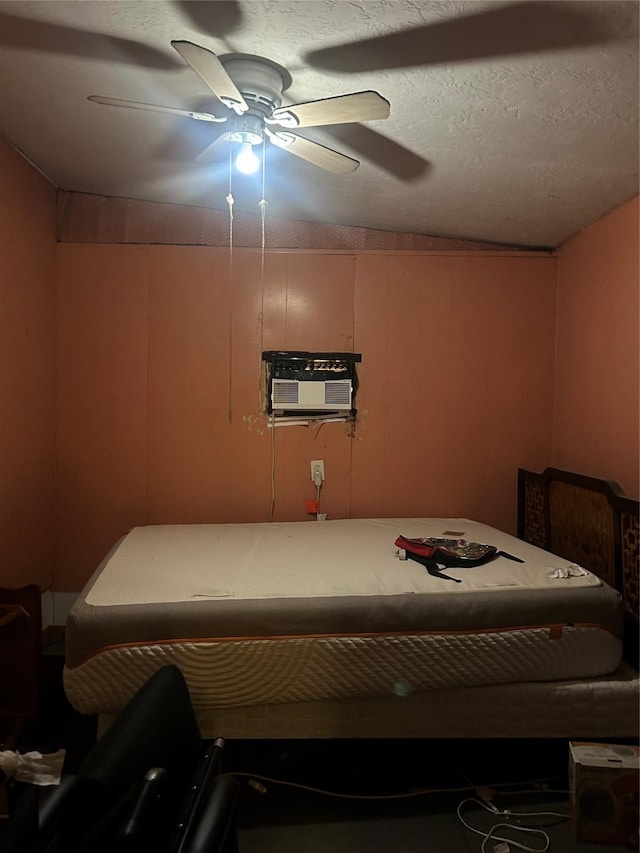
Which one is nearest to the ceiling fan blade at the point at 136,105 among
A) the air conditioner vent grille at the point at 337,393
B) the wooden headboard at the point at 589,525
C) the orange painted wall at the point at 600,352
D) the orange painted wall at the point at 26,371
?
the orange painted wall at the point at 26,371

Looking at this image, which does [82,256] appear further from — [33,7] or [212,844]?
[212,844]

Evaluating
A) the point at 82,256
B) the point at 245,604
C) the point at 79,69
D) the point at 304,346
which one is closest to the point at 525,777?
the point at 245,604

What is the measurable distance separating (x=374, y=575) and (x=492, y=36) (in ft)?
5.96

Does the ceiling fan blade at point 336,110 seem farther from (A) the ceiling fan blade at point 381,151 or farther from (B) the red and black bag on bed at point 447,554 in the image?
(B) the red and black bag on bed at point 447,554

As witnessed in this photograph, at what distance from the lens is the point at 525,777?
6.04 ft

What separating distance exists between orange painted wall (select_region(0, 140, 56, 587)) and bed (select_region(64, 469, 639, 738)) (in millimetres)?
998

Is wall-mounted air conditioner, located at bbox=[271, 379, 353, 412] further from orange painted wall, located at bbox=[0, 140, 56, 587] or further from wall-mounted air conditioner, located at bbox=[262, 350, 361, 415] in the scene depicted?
orange painted wall, located at bbox=[0, 140, 56, 587]

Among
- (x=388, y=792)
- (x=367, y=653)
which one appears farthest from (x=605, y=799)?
(x=367, y=653)

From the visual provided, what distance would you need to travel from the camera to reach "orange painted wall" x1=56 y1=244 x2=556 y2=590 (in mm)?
2928

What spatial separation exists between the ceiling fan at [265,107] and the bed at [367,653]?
5.23 feet

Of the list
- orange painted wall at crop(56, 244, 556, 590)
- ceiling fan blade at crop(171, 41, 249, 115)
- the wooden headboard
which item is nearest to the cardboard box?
the wooden headboard

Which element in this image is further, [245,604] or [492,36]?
[245,604]

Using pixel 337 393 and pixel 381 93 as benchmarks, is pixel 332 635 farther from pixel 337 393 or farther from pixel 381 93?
pixel 381 93

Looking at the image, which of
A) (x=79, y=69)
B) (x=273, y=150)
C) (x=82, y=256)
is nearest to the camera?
(x=79, y=69)
